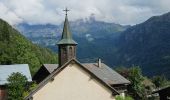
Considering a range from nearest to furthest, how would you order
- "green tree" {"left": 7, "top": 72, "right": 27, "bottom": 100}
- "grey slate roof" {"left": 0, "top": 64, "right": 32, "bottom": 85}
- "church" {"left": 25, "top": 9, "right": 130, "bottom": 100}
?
"church" {"left": 25, "top": 9, "right": 130, "bottom": 100} < "green tree" {"left": 7, "top": 72, "right": 27, "bottom": 100} < "grey slate roof" {"left": 0, "top": 64, "right": 32, "bottom": 85}

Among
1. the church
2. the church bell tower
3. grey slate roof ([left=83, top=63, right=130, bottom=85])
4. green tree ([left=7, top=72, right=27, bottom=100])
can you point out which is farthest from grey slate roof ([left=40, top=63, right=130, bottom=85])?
the church bell tower

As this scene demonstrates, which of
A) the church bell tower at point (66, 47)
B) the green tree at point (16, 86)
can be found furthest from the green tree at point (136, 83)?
the church bell tower at point (66, 47)

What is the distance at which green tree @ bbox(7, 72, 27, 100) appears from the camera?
63.3m

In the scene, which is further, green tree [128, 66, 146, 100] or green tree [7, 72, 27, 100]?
green tree [128, 66, 146, 100]

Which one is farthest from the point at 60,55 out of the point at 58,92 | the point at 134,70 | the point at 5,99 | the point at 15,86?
the point at 134,70

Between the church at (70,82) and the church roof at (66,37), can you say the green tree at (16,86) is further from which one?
the church roof at (66,37)

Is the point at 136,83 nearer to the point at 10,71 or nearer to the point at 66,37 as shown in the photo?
the point at 10,71

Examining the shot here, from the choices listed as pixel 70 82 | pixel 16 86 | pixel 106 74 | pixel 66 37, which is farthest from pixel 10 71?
pixel 70 82

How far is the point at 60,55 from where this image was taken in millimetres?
53844

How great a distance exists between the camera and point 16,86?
210ft

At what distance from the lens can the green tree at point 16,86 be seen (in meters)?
63.3

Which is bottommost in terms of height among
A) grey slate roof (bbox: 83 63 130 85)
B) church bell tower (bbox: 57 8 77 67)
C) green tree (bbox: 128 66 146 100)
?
green tree (bbox: 128 66 146 100)

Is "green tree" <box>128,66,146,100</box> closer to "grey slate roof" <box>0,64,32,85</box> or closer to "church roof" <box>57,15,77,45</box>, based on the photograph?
"grey slate roof" <box>0,64,32,85</box>

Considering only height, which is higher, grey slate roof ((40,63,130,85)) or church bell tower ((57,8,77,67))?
church bell tower ((57,8,77,67))
